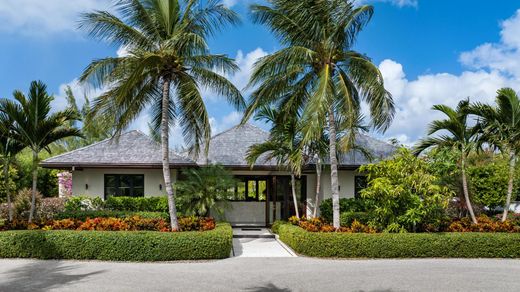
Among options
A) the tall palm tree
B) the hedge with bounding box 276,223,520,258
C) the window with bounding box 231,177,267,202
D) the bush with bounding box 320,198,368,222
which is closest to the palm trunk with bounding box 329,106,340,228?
the tall palm tree

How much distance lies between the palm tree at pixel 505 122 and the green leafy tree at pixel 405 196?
10.9ft

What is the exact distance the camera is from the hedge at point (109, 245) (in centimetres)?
1004

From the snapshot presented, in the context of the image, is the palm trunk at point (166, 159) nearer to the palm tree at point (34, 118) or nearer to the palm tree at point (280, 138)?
the palm tree at point (34, 118)

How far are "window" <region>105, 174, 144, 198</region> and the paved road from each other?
7407 millimetres

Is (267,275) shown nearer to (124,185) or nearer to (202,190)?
(202,190)

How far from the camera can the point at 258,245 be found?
43.1 feet

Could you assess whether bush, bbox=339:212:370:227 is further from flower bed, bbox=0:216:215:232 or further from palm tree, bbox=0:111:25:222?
palm tree, bbox=0:111:25:222

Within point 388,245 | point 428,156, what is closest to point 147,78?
point 388,245

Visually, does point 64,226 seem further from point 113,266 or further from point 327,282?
point 327,282

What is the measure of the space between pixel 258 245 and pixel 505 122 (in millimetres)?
9176

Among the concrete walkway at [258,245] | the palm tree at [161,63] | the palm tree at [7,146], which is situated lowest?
the concrete walkway at [258,245]

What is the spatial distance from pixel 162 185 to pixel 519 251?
12883 mm

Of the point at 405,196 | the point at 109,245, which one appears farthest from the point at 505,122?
the point at 109,245

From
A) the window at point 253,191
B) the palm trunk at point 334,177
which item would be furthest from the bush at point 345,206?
the palm trunk at point 334,177
